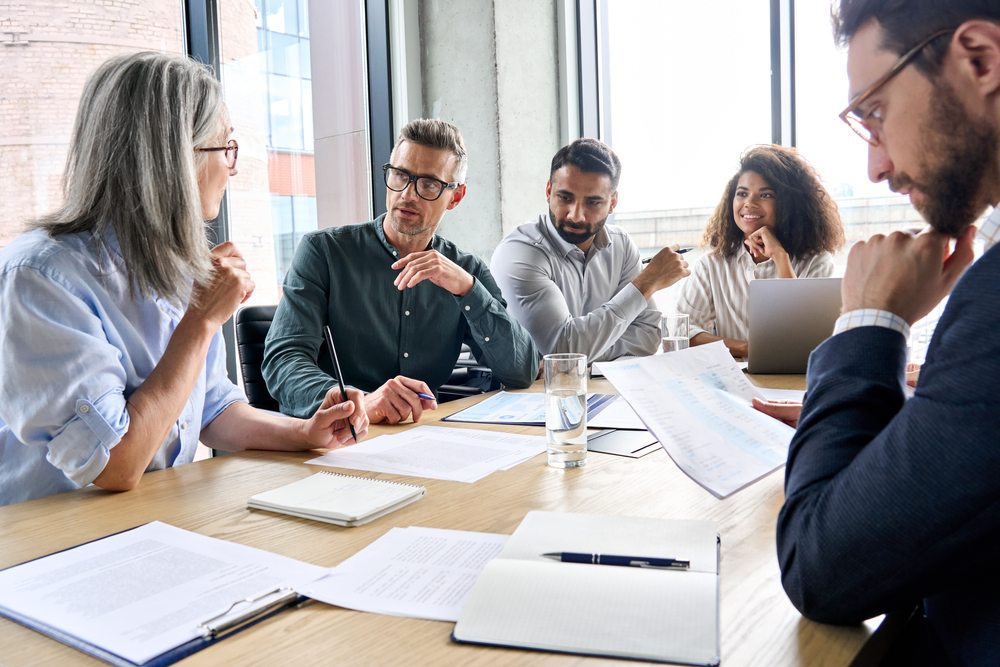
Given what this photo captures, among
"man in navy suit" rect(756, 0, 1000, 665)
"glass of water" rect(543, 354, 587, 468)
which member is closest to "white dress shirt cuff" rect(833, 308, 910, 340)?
"man in navy suit" rect(756, 0, 1000, 665)

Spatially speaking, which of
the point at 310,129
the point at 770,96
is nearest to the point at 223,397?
the point at 310,129

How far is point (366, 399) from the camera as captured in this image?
1488 mm

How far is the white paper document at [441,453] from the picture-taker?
1092mm

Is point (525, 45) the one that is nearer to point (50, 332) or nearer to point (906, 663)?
point (50, 332)

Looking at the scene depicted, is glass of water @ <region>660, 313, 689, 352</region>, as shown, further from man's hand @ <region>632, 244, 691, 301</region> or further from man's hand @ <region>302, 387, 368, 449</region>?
man's hand @ <region>302, 387, 368, 449</region>

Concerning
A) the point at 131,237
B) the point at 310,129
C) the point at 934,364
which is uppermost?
the point at 310,129

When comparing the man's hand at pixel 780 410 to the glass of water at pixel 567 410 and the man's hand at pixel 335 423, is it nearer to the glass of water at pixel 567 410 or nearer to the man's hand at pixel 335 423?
the glass of water at pixel 567 410

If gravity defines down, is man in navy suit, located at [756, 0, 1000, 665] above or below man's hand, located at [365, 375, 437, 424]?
above

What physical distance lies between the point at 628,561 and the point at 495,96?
10.7 ft

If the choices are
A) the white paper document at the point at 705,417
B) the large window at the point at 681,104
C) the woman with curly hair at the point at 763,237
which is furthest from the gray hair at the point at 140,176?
the large window at the point at 681,104

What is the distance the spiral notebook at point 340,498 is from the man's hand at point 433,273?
2.75 feet

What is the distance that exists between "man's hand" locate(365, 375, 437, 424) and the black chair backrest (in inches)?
30.9

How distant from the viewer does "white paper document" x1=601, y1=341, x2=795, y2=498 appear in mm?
958

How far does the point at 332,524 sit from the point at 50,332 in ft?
1.76
